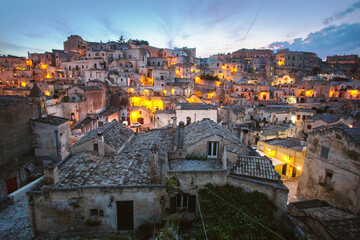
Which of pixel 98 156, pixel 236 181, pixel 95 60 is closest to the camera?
pixel 236 181

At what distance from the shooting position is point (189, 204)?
10773mm

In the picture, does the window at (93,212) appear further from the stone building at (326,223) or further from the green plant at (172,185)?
the stone building at (326,223)

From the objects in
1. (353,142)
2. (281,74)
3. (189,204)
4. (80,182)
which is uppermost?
(281,74)

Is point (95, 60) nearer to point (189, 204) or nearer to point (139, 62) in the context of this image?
point (139, 62)

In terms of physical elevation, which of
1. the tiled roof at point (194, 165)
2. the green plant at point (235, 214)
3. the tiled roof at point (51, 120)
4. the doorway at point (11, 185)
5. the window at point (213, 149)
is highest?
the tiled roof at point (51, 120)

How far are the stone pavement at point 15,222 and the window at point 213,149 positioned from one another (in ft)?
37.8

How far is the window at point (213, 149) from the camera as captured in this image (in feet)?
44.1

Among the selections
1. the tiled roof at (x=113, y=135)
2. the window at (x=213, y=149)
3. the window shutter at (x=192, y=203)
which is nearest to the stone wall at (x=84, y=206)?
the window shutter at (x=192, y=203)

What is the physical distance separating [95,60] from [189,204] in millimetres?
57111

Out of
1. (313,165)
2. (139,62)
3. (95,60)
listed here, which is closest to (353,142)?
(313,165)

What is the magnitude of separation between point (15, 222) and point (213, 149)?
44.2ft

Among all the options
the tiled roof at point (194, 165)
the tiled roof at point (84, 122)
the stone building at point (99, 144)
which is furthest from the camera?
the tiled roof at point (84, 122)

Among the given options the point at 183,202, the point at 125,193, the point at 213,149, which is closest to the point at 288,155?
the point at 213,149

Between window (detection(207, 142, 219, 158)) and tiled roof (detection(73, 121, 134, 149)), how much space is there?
7.83 m
